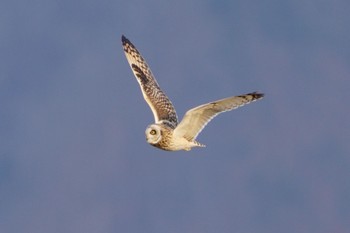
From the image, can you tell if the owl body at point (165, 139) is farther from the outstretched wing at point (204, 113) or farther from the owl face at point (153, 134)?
the outstretched wing at point (204, 113)

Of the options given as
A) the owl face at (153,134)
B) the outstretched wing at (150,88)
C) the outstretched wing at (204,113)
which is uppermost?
the outstretched wing at (150,88)

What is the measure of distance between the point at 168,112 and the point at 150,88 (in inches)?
75.2

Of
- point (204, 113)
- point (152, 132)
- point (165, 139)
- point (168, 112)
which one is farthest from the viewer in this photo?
point (168, 112)

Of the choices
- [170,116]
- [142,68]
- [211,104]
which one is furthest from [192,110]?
[142,68]

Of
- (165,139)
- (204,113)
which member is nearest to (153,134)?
(165,139)

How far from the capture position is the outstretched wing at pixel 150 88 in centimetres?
2988

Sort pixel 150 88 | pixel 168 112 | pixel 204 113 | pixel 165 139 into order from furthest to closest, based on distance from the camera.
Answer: pixel 150 88
pixel 168 112
pixel 165 139
pixel 204 113

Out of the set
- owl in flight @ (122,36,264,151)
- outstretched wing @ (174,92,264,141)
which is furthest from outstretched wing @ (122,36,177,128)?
outstretched wing @ (174,92,264,141)

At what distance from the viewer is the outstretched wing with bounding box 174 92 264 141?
82.1 feet

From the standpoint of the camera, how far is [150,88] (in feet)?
104

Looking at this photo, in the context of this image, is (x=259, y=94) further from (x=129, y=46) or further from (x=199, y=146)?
(x=129, y=46)

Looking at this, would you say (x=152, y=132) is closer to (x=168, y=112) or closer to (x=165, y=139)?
(x=165, y=139)

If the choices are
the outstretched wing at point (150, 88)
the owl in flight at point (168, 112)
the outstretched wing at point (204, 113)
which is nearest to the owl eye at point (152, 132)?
the owl in flight at point (168, 112)

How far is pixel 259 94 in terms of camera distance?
24984mm
